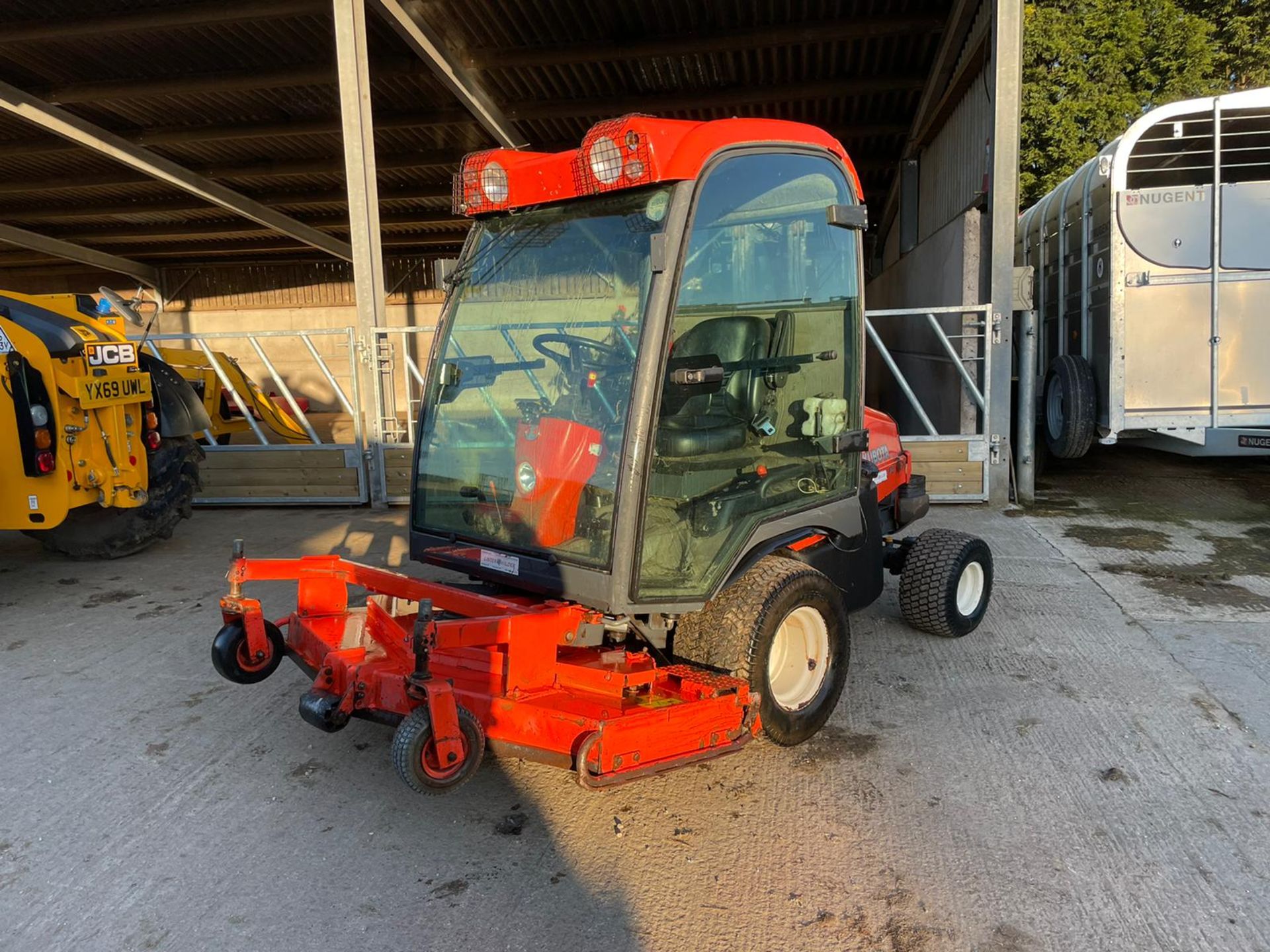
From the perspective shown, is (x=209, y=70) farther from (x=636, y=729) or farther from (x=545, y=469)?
(x=636, y=729)

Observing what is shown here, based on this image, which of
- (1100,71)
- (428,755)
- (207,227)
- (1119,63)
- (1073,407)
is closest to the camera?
(428,755)

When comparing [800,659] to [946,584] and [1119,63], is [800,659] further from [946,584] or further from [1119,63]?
[1119,63]

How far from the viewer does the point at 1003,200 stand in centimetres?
770

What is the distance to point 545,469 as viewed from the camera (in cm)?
318

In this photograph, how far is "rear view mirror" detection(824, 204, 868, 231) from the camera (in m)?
3.53

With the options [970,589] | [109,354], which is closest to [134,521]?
[109,354]

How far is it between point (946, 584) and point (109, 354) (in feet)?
17.9

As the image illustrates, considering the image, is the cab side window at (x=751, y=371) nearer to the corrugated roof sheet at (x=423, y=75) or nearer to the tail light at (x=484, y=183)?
the tail light at (x=484, y=183)

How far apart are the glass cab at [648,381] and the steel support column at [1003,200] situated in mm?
4710

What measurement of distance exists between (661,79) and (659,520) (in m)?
10.1

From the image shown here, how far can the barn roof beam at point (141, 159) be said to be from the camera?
37.3ft

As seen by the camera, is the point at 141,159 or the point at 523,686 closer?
the point at 523,686

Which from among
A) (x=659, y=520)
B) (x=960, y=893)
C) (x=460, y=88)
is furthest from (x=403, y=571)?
(x=460, y=88)

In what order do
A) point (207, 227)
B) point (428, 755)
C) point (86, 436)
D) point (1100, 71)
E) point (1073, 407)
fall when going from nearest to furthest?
point (428, 755)
point (86, 436)
point (1073, 407)
point (1100, 71)
point (207, 227)
